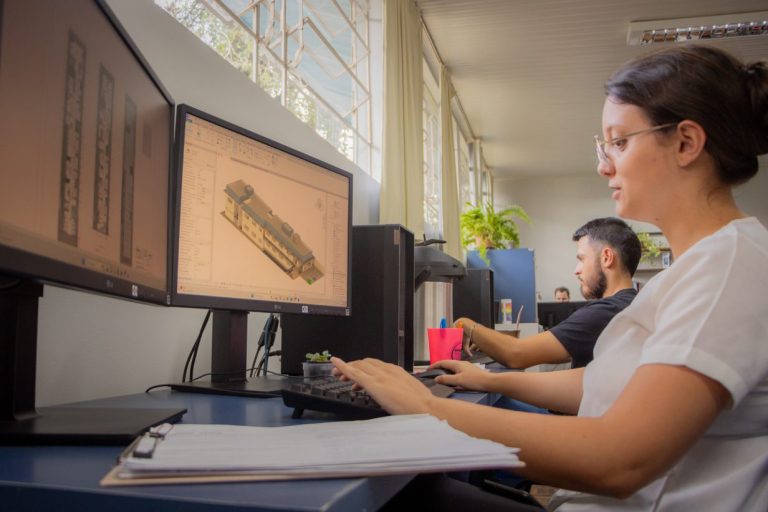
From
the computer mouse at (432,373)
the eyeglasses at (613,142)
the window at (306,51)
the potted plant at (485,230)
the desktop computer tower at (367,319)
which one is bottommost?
the computer mouse at (432,373)

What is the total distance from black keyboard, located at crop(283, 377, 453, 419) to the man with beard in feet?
4.56

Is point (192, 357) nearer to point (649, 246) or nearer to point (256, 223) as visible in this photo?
point (256, 223)

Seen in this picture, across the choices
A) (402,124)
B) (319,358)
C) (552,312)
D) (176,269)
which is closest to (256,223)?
(176,269)

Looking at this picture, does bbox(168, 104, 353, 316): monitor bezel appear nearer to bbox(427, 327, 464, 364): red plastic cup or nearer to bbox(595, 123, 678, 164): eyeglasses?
bbox(427, 327, 464, 364): red plastic cup

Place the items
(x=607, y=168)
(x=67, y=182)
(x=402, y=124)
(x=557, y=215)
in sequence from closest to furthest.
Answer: (x=67, y=182) < (x=607, y=168) < (x=402, y=124) < (x=557, y=215)

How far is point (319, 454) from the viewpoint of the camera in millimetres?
499

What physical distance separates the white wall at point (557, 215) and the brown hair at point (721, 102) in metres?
8.56

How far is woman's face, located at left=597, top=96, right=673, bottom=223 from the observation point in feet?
2.93

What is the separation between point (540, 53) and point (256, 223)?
471 cm

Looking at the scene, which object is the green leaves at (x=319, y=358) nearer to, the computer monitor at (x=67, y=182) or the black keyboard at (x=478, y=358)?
the computer monitor at (x=67, y=182)

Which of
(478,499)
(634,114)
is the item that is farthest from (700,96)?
(478,499)

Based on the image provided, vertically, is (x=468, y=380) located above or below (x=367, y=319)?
below

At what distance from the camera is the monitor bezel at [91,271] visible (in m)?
0.54

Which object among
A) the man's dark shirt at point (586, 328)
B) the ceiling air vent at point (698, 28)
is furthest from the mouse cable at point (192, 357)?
the ceiling air vent at point (698, 28)
